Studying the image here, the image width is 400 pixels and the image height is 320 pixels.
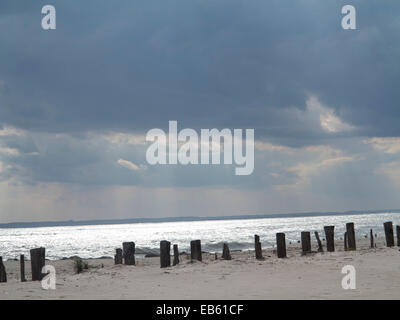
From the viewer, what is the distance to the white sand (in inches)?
430

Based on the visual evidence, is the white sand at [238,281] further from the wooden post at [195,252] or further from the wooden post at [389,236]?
the wooden post at [389,236]

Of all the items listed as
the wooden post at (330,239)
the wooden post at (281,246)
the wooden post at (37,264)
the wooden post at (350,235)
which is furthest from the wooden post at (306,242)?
the wooden post at (37,264)

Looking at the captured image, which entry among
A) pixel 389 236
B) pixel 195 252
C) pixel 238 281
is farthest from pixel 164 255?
pixel 389 236

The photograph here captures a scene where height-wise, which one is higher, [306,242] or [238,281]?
[306,242]

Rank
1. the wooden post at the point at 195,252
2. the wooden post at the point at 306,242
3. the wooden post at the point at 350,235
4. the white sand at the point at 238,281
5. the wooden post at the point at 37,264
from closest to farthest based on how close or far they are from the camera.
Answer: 1. the white sand at the point at 238,281
2. the wooden post at the point at 37,264
3. the wooden post at the point at 195,252
4. the wooden post at the point at 306,242
5. the wooden post at the point at 350,235

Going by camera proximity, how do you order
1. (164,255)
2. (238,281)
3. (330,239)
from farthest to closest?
1. (330,239)
2. (164,255)
3. (238,281)

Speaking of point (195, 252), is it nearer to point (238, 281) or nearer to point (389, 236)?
point (238, 281)

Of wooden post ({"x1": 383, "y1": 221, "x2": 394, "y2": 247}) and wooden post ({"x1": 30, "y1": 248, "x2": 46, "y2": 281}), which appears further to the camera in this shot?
wooden post ({"x1": 383, "y1": 221, "x2": 394, "y2": 247})

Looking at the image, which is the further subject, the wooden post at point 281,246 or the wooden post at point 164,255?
the wooden post at point 281,246

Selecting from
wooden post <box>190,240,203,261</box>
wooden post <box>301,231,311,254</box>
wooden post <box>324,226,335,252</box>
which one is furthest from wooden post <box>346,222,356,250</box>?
wooden post <box>190,240,203,261</box>

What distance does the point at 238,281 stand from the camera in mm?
13016

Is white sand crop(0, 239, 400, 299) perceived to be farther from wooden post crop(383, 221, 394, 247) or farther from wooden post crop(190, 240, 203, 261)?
wooden post crop(383, 221, 394, 247)

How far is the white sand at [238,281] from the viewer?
1093 cm
